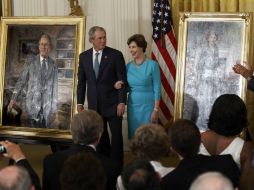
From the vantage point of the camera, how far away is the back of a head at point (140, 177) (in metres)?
2.45

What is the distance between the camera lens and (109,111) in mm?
6172

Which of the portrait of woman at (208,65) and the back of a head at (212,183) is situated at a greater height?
the portrait of woman at (208,65)

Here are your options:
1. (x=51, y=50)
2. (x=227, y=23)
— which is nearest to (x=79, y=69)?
(x=51, y=50)

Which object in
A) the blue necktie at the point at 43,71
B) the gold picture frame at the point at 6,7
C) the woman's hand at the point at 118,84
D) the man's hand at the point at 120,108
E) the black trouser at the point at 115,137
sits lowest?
the black trouser at the point at 115,137

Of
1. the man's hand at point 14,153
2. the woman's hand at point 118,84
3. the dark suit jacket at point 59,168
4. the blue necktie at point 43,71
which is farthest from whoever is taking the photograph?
the blue necktie at point 43,71

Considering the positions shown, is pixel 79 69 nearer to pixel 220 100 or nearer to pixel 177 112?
pixel 177 112

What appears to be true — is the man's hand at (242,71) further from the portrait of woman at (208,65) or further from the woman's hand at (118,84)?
the woman's hand at (118,84)

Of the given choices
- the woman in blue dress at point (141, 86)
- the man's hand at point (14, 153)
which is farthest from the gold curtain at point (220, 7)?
the man's hand at point (14, 153)

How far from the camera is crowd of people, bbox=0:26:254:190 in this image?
254 cm

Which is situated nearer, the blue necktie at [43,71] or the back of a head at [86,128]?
the back of a head at [86,128]

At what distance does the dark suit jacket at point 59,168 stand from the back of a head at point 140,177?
0.80 m

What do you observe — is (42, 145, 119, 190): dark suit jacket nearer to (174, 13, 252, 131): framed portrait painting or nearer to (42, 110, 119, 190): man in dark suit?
(42, 110, 119, 190): man in dark suit

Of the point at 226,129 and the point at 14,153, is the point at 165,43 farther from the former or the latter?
the point at 14,153

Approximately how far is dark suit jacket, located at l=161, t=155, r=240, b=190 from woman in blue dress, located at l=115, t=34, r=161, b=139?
2.93m
